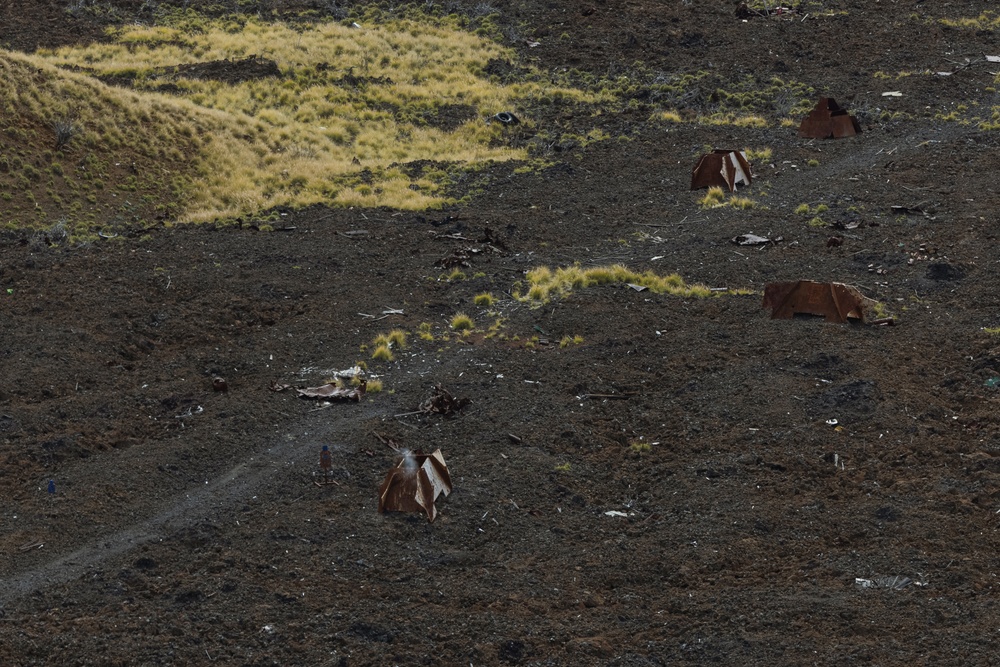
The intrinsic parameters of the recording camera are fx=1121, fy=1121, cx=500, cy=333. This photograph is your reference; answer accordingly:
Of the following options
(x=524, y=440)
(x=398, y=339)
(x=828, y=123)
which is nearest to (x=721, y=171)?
(x=828, y=123)

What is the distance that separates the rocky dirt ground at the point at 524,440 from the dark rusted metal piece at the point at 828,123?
10.1 feet

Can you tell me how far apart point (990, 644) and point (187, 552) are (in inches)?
316

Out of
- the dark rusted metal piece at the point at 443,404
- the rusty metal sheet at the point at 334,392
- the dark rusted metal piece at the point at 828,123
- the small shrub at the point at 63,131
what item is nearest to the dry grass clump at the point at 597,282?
the dark rusted metal piece at the point at 443,404

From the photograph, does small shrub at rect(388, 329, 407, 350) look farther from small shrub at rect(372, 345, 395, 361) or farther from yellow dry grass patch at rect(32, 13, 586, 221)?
yellow dry grass patch at rect(32, 13, 586, 221)

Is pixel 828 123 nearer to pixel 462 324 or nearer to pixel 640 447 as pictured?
pixel 462 324

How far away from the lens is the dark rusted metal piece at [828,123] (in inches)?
1150

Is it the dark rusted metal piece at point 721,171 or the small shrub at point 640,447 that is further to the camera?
the dark rusted metal piece at point 721,171

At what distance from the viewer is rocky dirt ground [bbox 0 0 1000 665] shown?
10703 millimetres

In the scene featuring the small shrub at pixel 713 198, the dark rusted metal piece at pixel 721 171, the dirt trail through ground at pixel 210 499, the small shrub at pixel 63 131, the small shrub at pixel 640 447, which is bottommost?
the small shrub at pixel 640 447

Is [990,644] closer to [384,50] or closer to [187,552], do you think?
[187,552]

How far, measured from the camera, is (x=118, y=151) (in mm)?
27344

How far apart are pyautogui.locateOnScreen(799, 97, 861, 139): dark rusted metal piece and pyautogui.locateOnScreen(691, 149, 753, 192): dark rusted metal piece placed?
3.99m

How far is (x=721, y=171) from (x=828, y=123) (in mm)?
5031

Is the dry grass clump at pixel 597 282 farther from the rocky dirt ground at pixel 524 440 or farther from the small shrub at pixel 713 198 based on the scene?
the small shrub at pixel 713 198
